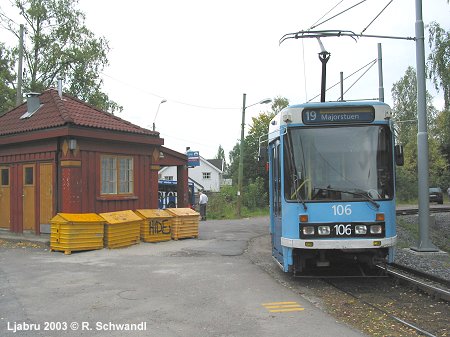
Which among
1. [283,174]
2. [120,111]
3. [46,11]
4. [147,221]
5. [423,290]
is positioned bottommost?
[423,290]

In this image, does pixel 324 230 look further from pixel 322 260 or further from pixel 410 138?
pixel 410 138

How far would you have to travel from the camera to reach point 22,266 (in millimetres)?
10617

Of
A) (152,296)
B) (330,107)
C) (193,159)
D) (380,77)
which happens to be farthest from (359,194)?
(193,159)

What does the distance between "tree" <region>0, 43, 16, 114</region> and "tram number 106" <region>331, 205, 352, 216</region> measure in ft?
105

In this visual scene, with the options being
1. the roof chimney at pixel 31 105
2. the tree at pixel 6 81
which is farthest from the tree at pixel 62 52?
the roof chimney at pixel 31 105

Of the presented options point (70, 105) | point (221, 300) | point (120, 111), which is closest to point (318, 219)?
point (221, 300)

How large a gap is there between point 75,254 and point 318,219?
22.9 feet

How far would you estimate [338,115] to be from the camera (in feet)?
28.1

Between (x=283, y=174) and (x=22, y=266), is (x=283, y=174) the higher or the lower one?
the higher one

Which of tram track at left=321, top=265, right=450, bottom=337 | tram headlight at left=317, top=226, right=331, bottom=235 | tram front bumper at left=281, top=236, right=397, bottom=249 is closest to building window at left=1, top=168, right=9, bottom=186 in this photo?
tram track at left=321, top=265, right=450, bottom=337

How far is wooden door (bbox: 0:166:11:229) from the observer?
1611 centimetres

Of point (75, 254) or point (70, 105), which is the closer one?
point (75, 254)

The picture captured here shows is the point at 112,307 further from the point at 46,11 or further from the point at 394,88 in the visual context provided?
the point at 394,88

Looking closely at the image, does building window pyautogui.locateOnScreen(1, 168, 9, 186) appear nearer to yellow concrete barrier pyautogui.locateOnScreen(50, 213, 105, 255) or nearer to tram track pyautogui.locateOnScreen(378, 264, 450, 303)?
yellow concrete barrier pyautogui.locateOnScreen(50, 213, 105, 255)
